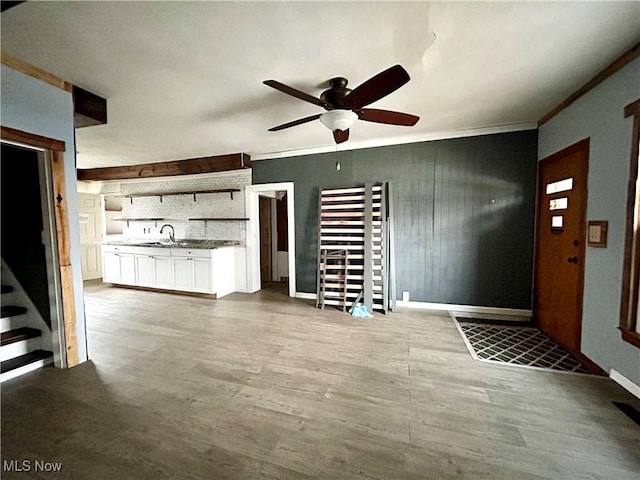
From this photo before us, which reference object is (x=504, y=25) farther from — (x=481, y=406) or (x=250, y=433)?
(x=250, y=433)

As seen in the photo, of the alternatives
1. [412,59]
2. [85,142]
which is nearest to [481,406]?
[412,59]

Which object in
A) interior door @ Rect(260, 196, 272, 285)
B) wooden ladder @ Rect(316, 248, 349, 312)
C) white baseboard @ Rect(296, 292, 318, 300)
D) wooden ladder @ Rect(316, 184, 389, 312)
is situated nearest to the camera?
wooden ladder @ Rect(316, 184, 389, 312)

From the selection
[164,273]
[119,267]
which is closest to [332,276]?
[164,273]

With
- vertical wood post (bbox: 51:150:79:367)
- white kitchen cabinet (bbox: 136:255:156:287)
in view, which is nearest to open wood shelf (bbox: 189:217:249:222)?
white kitchen cabinet (bbox: 136:255:156:287)

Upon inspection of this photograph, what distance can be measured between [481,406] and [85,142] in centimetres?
577

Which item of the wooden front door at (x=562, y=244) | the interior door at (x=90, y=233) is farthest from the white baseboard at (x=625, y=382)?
the interior door at (x=90, y=233)

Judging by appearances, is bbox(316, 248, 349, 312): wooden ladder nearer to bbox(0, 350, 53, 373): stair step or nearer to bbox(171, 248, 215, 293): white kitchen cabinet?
bbox(171, 248, 215, 293): white kitchen cabinet

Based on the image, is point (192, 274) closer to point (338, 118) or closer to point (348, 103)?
point (338, 118)

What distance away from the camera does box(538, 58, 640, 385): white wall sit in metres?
2.12

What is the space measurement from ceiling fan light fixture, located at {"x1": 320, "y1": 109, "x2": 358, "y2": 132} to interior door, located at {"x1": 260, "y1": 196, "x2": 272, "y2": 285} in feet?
12.9

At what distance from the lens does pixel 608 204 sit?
2289 millimetres

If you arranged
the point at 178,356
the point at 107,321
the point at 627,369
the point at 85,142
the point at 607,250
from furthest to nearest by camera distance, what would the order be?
the point at 85,142, the point at 107,321, the point at 178,356, the point at 607,250, the point at 627,369

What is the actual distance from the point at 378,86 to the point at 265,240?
481 centimetres

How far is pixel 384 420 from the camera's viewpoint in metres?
1.83
